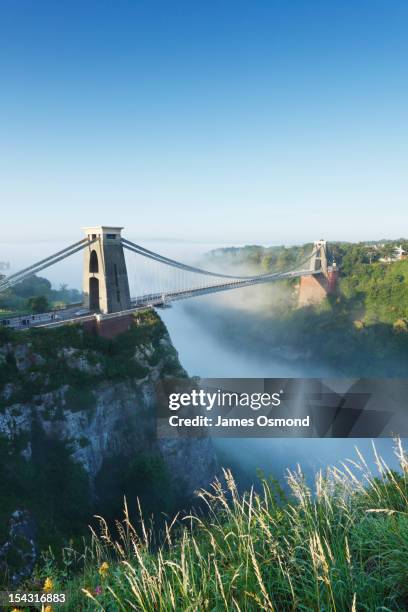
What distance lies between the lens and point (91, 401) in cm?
2222

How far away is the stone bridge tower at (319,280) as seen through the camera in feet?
204

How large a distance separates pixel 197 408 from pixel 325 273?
1554 inches

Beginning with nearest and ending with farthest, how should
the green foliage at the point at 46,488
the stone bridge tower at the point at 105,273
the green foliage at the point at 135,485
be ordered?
the green foliage at the point at 46,488 < the green foliage at the point at 135,485 < the stone bridge tower at the point at 105,273

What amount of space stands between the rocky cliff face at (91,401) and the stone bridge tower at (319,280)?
40.3m

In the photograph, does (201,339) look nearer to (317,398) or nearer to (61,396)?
(317,398)

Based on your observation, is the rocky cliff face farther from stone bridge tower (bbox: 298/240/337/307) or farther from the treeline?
stone bridge tower (bbox: 298/240/337/307)

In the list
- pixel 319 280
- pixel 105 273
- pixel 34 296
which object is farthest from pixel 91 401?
pixel 319 280

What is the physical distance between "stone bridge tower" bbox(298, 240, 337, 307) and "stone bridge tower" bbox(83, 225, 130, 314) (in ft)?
135

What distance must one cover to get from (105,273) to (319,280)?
43.3m

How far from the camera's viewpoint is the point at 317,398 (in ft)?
130

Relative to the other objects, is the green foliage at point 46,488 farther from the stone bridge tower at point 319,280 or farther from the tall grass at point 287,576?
the stone bridge tower at point 319,280

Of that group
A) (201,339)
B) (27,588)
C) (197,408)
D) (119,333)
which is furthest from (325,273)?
(27,588)

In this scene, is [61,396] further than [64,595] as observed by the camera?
Yes

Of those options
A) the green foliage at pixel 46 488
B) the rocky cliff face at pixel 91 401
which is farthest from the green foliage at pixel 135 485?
the green foliage at pixel 46 488
